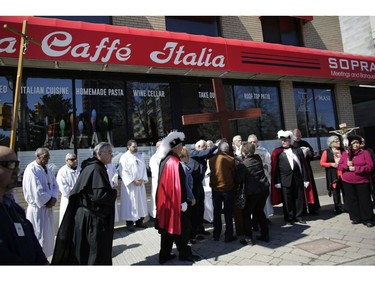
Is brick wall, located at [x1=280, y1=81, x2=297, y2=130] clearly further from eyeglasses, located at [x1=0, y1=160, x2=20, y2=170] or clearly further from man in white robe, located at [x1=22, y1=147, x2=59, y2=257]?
eyeglasses, located at [x1=0, y1=160, x2=20, y2=170]

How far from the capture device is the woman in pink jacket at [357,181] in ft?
17.8

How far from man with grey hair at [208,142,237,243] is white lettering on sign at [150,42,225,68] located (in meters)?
3.30

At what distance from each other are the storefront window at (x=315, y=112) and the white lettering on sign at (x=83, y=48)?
21.4 feet

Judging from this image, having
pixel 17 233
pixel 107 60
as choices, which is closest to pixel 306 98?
pixel 107 60

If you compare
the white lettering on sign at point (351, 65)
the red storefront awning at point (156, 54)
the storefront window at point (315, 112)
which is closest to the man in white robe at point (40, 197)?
the red storefront awning at point (156, 54)

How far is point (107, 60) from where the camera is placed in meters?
6.76

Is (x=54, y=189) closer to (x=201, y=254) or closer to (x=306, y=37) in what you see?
(x=201, y=254)

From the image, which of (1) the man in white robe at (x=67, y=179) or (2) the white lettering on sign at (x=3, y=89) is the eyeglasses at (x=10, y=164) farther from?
(2) the white lettering on sign at (x=3, y=89)

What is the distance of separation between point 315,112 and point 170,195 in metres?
8.30

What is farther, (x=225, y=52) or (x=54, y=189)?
(x=225, y=52)

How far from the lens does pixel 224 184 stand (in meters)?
4.94

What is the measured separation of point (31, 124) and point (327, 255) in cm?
683

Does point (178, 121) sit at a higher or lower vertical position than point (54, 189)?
higher

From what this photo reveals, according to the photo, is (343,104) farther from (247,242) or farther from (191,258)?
(191,258)
